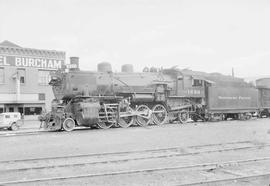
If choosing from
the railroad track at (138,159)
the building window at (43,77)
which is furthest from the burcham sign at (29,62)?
the railroad track at (138,159)

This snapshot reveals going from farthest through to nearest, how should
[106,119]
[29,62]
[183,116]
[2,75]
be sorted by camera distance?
[29,62] → [2,75] → [183,116] → [106,119]

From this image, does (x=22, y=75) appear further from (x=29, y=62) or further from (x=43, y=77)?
(x=43, y=77)

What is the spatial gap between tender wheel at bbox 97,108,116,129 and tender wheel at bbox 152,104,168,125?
2.70m

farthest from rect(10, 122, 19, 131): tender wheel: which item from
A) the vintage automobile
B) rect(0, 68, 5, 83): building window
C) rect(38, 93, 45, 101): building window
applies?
rect(38, 93, 45, 101): building window

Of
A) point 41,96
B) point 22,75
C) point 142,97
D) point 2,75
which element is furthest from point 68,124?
point 41,96

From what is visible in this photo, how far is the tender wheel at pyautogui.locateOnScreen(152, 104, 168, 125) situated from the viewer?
1848 centimetres

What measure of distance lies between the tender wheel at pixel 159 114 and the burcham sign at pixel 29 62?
2037 centimetres

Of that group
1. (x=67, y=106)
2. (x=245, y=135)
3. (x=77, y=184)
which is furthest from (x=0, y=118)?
(x=77, y=184)

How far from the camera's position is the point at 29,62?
127 feet

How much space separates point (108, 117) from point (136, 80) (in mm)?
2765

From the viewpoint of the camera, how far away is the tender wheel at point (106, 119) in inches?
646

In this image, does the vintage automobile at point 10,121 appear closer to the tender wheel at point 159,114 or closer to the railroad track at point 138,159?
the tender wheel at point 159,114

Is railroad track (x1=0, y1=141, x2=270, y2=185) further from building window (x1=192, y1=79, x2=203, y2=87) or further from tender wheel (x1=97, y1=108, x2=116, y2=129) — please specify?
building window (x1=192, y1=79, x2=203, y2=87)

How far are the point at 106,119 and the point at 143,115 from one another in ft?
7.68
